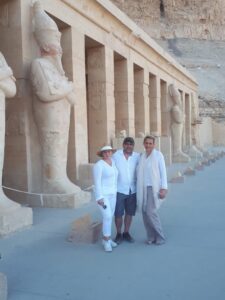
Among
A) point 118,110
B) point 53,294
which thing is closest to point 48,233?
point 53,294

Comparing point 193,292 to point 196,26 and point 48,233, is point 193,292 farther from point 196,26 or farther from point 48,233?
point 196,26

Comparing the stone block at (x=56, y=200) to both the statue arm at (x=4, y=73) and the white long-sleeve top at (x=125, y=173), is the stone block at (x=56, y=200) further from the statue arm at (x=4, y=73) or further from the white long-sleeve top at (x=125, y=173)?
the statue arm at (x=4, y=73)

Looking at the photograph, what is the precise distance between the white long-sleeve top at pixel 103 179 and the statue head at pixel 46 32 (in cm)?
294

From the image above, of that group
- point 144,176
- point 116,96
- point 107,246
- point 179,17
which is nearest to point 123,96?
point 116,96

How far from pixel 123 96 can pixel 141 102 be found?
1.83m

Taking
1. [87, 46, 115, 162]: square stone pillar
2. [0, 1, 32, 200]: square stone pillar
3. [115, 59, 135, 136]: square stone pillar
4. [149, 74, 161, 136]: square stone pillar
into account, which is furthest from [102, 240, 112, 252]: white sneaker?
[149, 74, 161, 136]: square stone pillar

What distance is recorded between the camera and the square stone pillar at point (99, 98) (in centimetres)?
982

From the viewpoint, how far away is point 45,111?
634 cm

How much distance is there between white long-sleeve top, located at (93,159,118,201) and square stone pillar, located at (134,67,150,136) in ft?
29.9

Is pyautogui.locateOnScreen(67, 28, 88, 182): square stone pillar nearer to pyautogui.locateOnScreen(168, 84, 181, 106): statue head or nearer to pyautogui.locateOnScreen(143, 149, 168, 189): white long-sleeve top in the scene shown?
pyautogui.locateOnScreen(143, 149, 168, 189): white long-sleeve top

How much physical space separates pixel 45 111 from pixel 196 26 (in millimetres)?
49694

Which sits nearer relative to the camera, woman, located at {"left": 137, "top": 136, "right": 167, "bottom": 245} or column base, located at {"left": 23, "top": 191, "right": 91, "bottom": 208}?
woman, located at {"left": 137, "top": 136, "right": 167, "bottom": 245}

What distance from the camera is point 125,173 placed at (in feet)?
14.8

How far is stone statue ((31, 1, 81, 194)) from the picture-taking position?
6223 millimetres
